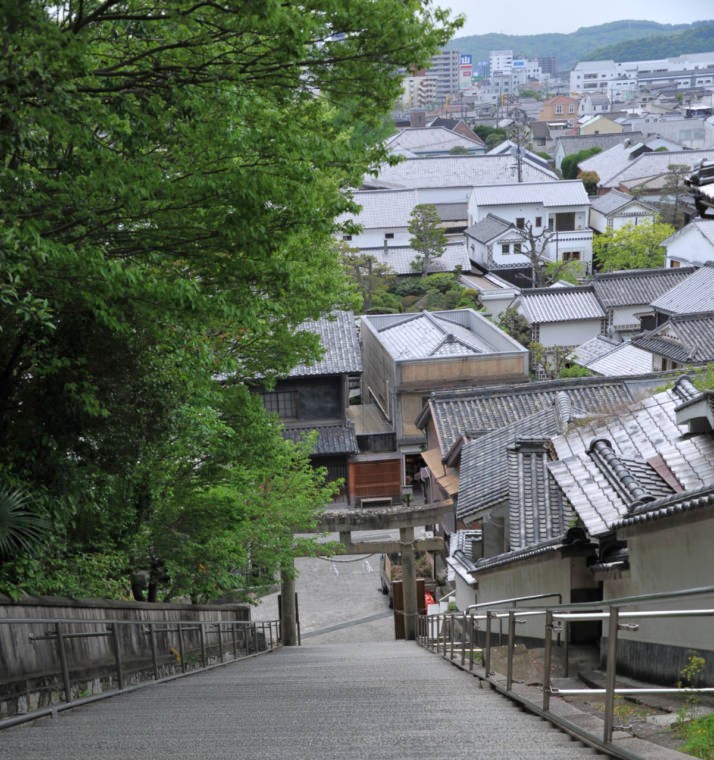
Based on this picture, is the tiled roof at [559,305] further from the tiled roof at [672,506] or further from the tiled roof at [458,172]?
the tiled roof at [672,506]

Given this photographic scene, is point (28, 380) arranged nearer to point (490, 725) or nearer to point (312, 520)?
point (490, 725)

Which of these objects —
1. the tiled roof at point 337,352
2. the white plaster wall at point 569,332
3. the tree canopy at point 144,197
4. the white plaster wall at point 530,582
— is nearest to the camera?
the tree canopy at point 144,197

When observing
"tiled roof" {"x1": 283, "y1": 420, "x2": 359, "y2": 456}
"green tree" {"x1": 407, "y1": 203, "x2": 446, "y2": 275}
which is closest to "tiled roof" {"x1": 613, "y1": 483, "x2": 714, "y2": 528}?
"tiled roof" {"x1": 283, "y1": 420, "x2": 359, "y2": 456}

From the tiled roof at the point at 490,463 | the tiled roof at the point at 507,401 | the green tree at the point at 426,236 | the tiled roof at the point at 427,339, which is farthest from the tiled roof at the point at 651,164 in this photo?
the tiled roof at the point at 490,463

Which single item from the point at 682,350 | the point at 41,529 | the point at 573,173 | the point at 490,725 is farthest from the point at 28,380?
the point at 573,173

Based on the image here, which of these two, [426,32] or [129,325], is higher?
[426,32]

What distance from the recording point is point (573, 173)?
88.1 meters

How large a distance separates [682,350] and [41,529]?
30539 mm

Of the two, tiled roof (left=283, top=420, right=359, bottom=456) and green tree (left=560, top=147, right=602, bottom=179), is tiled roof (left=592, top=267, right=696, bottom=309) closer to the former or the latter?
tiled roof (left=283, top=420, right=359, bottom=456)

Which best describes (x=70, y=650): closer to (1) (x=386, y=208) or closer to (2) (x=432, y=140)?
(1) (x=386, y=208)

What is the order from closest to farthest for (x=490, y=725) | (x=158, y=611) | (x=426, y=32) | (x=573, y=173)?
(x=490, y=725)
(x=426, y=32)
(x=158, y=611)
(x=573, y=173)

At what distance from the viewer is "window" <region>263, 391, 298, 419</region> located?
31517mm

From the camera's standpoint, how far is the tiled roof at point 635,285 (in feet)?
149

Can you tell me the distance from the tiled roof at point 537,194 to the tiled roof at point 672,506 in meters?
60.8
